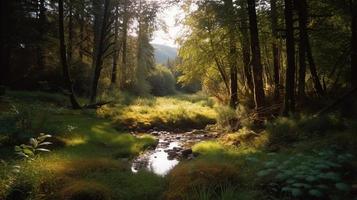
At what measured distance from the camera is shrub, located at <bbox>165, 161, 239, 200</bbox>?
6066mm

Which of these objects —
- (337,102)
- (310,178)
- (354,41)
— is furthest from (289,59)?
(310,178)

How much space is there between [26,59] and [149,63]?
560 inches

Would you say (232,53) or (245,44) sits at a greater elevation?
(245,44)

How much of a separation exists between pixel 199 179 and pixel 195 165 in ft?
3.02

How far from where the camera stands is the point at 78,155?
29.2 feet

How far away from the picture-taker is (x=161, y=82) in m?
43.0

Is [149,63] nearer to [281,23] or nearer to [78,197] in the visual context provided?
[281,23]

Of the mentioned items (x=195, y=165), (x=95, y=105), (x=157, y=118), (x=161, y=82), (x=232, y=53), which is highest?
(x=161, y=82)

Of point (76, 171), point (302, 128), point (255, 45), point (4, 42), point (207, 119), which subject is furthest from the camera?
point (4, 42)

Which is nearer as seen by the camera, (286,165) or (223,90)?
(286,165)

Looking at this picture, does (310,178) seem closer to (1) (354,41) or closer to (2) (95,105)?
(1) (354,41)

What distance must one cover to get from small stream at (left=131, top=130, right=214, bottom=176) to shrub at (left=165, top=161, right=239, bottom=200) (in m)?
1.20

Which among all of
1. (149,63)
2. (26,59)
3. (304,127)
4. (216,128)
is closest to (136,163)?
(304,127)

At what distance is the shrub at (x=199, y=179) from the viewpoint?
6066mm
